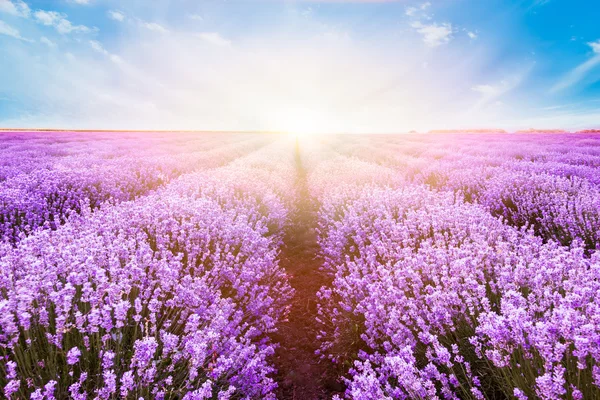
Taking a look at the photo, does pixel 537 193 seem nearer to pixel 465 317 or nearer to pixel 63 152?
pixel 465 317

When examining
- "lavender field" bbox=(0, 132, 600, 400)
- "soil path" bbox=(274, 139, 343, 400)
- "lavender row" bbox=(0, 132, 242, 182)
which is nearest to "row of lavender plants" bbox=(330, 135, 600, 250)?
"lavender field" bbox=(0, 132, 600, 400)

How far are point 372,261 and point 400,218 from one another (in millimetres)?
1252

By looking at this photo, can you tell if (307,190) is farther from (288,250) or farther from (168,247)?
(168,247)

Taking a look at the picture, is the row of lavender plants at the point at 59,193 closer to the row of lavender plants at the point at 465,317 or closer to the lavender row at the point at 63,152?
the lavender row at the point at 63,152

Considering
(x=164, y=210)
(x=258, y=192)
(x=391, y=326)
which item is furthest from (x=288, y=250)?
(x=391, y=326)

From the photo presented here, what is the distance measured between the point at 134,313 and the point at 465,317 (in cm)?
194

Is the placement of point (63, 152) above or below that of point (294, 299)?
above

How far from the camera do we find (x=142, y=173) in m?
7.14

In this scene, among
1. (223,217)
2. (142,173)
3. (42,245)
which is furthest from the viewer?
(142,173)

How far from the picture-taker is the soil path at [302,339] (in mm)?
2531

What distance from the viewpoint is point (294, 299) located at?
3.70 metres

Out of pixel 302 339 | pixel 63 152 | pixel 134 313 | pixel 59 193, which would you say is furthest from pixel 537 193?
pixel 63 152

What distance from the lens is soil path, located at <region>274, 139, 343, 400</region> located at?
2531 millimetres

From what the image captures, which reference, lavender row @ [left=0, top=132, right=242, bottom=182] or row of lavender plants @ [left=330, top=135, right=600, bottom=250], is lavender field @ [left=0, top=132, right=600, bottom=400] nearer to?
row of lavender plants @ [left=330, top=135, right=600, bottom=250]
